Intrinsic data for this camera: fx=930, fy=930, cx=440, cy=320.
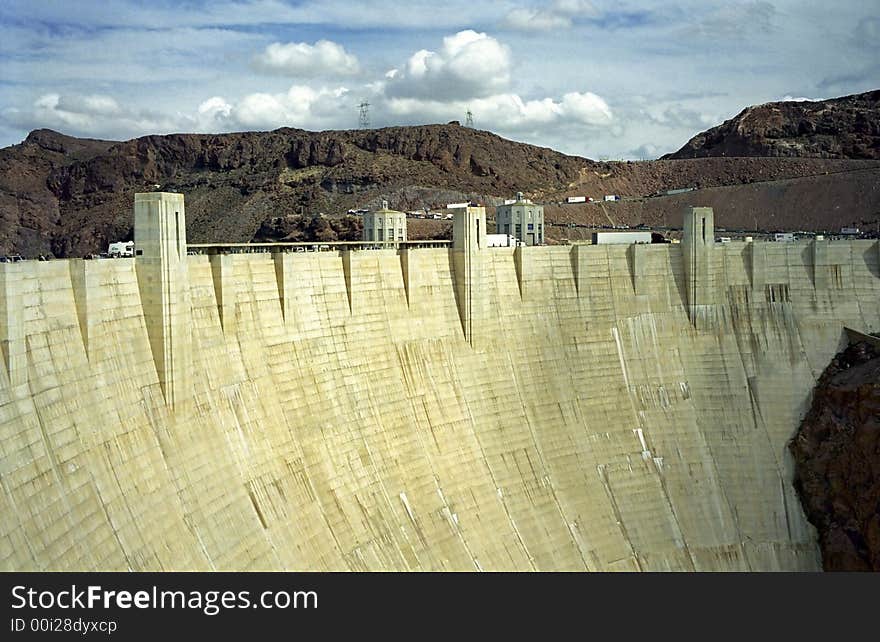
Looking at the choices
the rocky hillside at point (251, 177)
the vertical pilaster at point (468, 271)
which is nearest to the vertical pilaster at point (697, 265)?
the vertical pilaster at point (468, 271)

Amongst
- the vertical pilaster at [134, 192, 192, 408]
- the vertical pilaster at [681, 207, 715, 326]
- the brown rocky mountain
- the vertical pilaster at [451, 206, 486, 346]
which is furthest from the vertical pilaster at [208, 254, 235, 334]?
the brown rocky mountain

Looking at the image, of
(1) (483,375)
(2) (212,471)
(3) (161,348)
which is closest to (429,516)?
(1) (483,375)

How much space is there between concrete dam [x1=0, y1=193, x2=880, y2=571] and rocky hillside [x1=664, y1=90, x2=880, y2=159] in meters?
71.3

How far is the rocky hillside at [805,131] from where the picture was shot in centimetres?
10162

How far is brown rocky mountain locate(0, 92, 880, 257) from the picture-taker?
83.4m

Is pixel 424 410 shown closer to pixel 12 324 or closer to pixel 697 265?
pixel 697 265

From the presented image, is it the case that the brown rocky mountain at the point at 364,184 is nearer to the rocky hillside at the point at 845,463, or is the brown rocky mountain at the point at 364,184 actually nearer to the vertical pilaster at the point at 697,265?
the vertical pilaster at the point at 697,265

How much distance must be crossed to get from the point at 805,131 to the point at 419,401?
300 ft

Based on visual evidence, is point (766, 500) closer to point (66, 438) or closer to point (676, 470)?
point (676, 470)

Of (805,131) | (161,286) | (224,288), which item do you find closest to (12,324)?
(161,286)

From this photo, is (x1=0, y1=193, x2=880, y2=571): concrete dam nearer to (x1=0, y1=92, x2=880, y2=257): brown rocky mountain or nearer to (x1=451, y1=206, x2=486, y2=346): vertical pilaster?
(x1=451, y1=206, x2=486, y2=346): vertical pilaster

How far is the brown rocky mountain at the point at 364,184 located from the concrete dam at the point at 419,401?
41231mm

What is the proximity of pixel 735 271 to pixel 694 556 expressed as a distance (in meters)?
11.6

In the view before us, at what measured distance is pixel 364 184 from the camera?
102 metres
